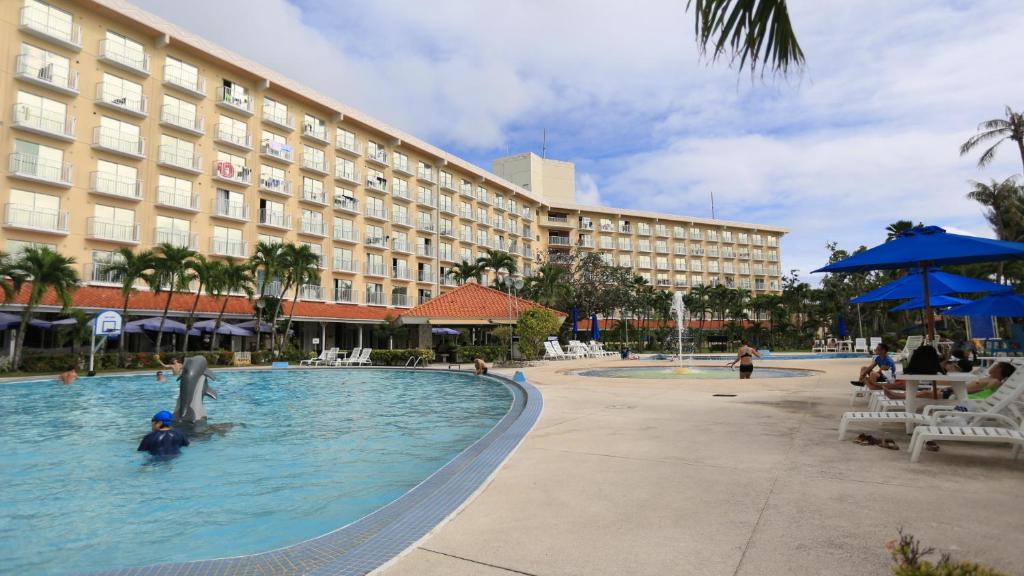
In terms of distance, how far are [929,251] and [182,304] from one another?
1286 inches

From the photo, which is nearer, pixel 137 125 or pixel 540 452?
pixel 540 452

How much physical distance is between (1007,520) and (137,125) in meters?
38.5

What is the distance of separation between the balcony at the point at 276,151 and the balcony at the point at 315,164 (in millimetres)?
1291

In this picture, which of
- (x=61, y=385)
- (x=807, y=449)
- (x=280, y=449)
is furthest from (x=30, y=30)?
(x=807, y=449)

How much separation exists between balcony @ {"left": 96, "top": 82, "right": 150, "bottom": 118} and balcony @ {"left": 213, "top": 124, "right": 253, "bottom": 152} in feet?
13.6

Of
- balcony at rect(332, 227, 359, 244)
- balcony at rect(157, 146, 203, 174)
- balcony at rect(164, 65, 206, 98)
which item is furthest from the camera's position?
balcony at rect(332, 227, 359, 244)

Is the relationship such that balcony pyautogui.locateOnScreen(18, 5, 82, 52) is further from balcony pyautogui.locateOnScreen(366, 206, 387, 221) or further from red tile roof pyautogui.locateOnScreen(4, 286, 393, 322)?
balcony pyautogui.locateOnScreen(366, 206, 387, 221)

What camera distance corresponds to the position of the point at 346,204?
140ft

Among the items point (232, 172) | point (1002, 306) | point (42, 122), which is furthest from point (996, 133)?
point (42, 122)

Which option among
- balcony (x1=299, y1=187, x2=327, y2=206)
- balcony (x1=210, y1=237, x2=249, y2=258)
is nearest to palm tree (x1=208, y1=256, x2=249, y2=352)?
balcony (x1=210, y1=237, x2=249, y2=258)

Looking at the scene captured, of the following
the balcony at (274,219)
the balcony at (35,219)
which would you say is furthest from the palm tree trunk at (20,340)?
the balcony at (274,219)

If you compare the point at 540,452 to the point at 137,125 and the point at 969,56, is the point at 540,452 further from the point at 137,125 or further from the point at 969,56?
the point at 137,125

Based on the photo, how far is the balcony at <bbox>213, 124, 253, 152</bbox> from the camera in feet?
116

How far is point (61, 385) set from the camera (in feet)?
61.1
